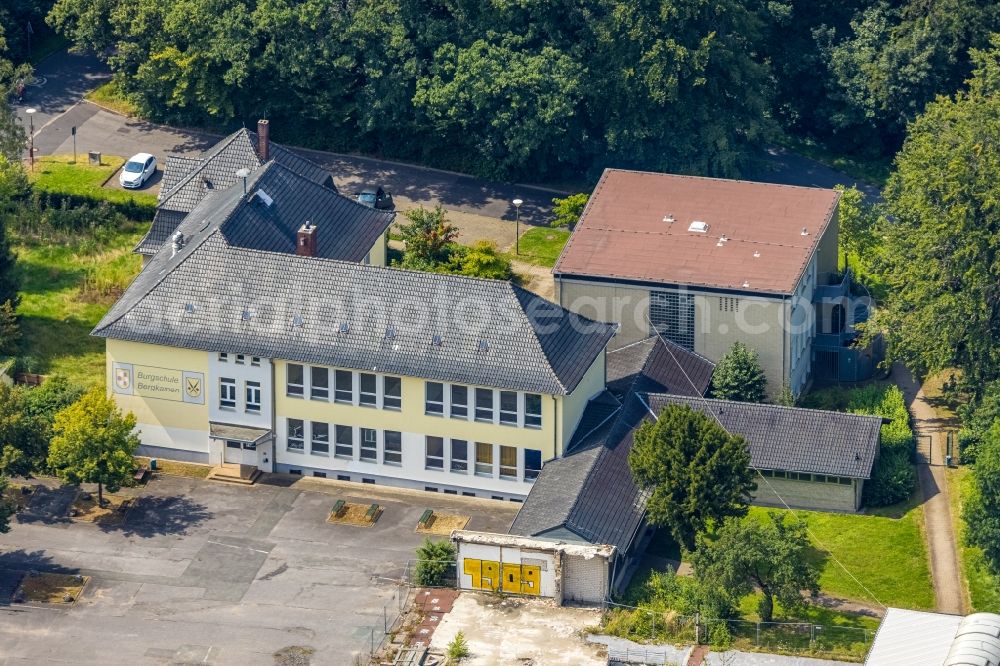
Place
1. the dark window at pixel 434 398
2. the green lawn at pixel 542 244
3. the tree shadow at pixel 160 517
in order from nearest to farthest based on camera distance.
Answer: the tree shadow at pixel 160 517, the dark window at pixel 434 398, the green lawn at pixel 542 244

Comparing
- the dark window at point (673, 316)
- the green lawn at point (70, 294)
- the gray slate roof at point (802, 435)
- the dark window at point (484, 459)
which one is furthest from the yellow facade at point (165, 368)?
the dark window at point (673, 316)

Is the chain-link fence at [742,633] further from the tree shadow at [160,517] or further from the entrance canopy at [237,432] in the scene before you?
the entrance canopy at [237,432]

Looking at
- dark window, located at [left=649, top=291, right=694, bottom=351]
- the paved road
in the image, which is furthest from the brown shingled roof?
the paved road

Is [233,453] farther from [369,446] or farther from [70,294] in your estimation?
[70,294]

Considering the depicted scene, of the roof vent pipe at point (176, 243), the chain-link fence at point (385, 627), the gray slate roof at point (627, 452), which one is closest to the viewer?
the chain-link fence at point (385, 627)

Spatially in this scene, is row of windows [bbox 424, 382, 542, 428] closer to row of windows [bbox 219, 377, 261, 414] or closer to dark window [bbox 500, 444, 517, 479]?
dark window [bbox 500, 444, 517, 479]

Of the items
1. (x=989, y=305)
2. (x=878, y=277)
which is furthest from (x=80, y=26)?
(x=989, y=305)

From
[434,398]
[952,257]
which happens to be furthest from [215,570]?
[952,257]
